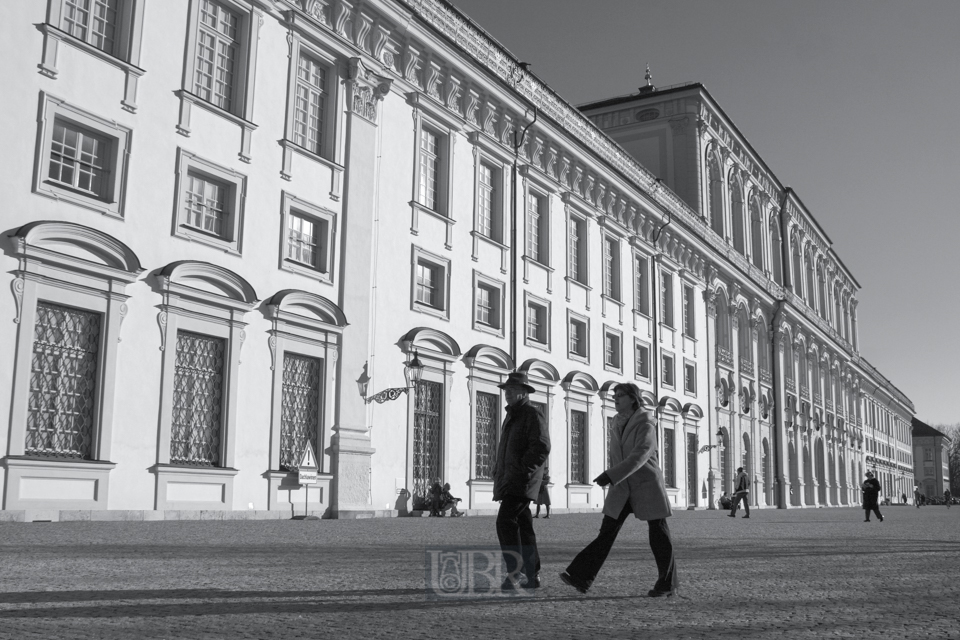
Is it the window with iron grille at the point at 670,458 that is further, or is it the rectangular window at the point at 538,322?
the window with iron grille at the point at 670,458

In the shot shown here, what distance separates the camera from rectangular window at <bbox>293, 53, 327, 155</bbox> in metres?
21.8

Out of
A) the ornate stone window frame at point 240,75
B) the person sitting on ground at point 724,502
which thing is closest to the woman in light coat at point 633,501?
the ornate stone window frame at point 240,75

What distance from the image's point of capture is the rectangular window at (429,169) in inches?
1013

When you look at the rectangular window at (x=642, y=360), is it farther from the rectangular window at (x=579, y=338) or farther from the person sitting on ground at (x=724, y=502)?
the person sitting on ground at (x=724, y=502)

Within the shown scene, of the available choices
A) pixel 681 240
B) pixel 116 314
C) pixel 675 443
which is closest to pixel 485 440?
pixel 116 314

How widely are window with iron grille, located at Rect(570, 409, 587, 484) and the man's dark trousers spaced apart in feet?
79.3

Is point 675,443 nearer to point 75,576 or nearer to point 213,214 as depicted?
point 213,214

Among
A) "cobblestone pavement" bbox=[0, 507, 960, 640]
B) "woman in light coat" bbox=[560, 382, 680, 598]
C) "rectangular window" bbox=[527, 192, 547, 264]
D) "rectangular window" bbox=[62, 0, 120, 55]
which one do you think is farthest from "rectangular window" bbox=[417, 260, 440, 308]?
"woman in light coat" bbox=[560, 382, 680, 598]

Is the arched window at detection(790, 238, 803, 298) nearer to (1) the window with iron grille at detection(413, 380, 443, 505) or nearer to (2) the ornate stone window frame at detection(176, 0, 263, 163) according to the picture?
(1) the window with iron grille at detection(413, 380, 443, 505)

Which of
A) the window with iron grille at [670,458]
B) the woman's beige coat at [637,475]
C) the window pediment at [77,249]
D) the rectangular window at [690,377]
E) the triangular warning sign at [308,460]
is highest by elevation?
the rectangular window at [690,377]

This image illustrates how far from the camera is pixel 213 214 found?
19109 millimetres

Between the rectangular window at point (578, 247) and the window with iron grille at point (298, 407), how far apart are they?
13631mm

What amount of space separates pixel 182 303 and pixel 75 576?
34.9 feet

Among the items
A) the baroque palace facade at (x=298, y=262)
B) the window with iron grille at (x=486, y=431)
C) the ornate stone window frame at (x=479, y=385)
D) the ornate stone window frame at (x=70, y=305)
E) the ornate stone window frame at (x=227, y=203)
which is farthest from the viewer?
the window with iron grille at (x=486, y=431)
